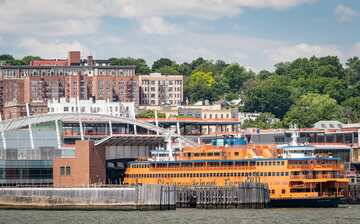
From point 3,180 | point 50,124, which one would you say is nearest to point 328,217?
point 3,180

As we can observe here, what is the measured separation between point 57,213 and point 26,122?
95.4 feet

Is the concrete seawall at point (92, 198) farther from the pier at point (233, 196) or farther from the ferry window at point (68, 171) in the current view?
the ferry window at point (68, 171)

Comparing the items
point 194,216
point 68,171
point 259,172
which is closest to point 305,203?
point 259,172

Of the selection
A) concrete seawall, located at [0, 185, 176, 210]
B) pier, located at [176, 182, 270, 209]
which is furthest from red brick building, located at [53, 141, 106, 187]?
pier, located at [176, 182, 270, 209]

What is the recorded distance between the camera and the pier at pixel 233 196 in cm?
14975

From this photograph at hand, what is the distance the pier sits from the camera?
5896 inches

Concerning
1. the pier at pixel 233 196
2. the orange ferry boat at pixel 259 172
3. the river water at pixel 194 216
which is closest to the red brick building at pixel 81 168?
the orange ferry boat at pixel 259 172

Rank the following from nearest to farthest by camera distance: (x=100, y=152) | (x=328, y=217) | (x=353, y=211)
Answer: (x=328, y=217), (x=353, y=211), (x=100, y=152)

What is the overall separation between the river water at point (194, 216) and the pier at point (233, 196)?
268 centimetres

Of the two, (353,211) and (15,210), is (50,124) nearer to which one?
(15,210)

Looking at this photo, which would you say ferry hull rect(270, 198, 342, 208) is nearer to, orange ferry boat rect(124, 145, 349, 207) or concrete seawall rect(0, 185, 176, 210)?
orange ferry boat rect(124, 145, 349, 207)

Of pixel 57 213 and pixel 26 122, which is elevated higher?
pixel 26 122

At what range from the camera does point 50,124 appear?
184000mm

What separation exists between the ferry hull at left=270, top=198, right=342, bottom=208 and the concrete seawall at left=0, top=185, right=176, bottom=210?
13251 mm
